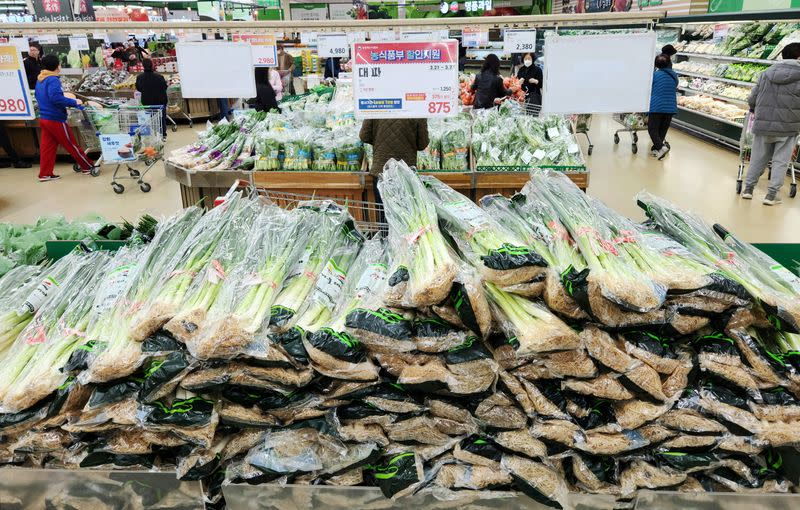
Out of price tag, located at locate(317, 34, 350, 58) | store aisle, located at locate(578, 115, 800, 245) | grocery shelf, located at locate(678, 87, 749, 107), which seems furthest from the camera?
grocery shelf, located at locate(678, 87, 749, 107)

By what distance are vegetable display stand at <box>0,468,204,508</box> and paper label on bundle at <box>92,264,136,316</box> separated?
0.48 m

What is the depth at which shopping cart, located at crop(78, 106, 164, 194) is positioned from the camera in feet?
23.6

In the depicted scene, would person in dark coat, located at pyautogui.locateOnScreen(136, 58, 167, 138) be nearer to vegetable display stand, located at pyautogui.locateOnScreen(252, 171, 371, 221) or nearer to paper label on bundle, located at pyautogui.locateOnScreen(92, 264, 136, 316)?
vegetable display stand, located at pyautogui.locateOnScreen(252, 171, 371, 221)

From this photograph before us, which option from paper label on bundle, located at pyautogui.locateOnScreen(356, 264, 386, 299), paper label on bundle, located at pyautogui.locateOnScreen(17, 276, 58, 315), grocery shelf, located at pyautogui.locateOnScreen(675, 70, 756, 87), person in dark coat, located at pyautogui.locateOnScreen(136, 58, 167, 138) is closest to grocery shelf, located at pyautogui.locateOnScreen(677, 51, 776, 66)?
grocery shelf, located at pyautogui.locateOnScreen(675, 70, 756, 87)

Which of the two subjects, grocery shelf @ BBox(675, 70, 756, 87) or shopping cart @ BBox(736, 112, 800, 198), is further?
grocery shelf @ BBox(675, 70, 756, 87)

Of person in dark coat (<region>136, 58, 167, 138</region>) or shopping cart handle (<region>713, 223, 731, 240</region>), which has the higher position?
person in dark coat (<region>136, 58, 167, 138</region>)

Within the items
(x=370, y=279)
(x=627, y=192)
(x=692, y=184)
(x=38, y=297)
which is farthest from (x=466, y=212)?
(x=692, y=184)

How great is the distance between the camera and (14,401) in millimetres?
1529

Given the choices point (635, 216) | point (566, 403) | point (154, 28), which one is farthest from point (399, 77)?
point (635, 216)

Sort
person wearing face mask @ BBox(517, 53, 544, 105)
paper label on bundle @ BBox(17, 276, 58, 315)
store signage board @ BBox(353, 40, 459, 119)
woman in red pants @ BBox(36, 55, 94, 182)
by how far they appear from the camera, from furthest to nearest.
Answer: person wearing face mask @ BBox(517, 53, 544, 105), woman in red pants @ BBox(36, 55, 94, 182), store signage board @ BBox(353, 40, 459, 119), paper label on bundle @ BBox(17, 276, 58, 315)

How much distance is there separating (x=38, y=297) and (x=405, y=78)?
1.81 m

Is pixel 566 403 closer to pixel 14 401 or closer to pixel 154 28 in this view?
pixel 14 401

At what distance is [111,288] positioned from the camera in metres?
1.84

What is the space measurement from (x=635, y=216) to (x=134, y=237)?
201 inches
